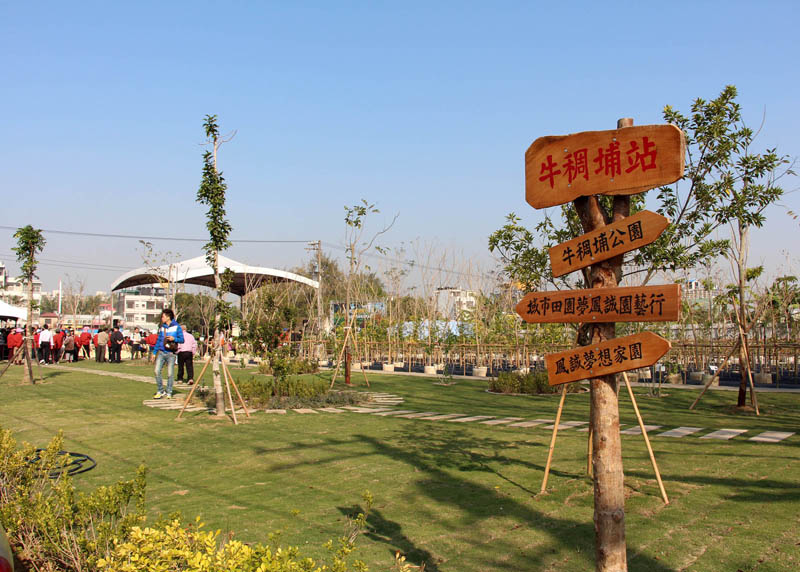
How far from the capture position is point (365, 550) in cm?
428

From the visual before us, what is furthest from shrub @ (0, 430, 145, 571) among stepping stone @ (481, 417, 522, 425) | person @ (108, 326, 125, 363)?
person @ (108, 326, 125, 363)

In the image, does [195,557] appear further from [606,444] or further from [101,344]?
[101,344]

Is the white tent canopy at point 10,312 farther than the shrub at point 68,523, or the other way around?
the white tent canopy at point 10,312

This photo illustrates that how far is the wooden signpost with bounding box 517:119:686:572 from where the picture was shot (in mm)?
3582

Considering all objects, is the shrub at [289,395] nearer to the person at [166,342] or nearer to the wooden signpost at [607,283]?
the person at [166,342]

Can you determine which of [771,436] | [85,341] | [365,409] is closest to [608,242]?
[771,436]

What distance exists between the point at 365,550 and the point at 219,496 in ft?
6.44

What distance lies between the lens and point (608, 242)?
12.6 ft

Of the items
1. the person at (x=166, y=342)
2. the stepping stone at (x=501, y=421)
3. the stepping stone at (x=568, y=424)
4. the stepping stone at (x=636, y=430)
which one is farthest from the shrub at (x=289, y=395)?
the stepping stone at (x=636, y=430)

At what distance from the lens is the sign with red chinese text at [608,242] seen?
3633 millimetres

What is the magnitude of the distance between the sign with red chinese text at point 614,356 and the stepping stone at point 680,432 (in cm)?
546

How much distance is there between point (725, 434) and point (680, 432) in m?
0.58

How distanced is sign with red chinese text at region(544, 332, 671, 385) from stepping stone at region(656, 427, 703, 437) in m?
5.46

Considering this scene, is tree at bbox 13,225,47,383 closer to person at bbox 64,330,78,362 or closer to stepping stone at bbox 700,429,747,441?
person at bbox 64,330,78,362
